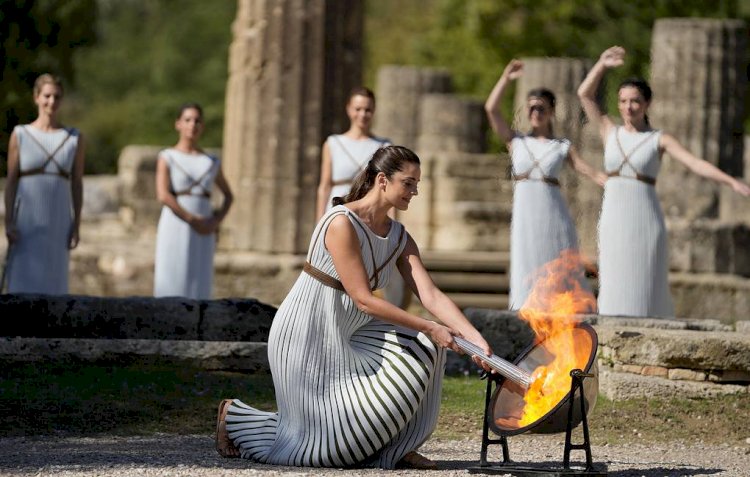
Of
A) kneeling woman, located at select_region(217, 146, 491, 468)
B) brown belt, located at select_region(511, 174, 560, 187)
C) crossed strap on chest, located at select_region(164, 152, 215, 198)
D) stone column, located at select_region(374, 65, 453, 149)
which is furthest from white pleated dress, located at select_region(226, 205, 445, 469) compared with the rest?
stone column, located at select_region(374, 65, 453, 149)

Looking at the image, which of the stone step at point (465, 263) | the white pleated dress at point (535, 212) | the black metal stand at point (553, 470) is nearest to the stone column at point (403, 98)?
the stone step at point (465, 263)

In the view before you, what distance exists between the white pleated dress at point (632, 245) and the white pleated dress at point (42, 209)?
379 cm

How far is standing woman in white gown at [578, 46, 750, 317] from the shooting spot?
1185cm

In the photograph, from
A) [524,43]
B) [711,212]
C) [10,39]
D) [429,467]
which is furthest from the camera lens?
[524,43]

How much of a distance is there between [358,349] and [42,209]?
5.37m

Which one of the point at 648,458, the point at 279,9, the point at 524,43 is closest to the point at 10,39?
the point at 279,9

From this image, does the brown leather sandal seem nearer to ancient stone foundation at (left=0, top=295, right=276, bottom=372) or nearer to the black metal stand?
the black metal stand

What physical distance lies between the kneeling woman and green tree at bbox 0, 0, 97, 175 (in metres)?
19.0

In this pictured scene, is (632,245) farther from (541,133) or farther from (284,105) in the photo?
(284,105)

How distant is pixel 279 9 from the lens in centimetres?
1667

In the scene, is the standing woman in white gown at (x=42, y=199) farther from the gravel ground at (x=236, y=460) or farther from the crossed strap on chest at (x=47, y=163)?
the gravel ground at (x=236, y=460)

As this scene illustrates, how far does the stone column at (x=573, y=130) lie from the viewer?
2089 cm

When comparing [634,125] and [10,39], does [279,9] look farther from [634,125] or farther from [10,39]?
[10,39]

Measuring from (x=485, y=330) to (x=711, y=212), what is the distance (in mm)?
10136
